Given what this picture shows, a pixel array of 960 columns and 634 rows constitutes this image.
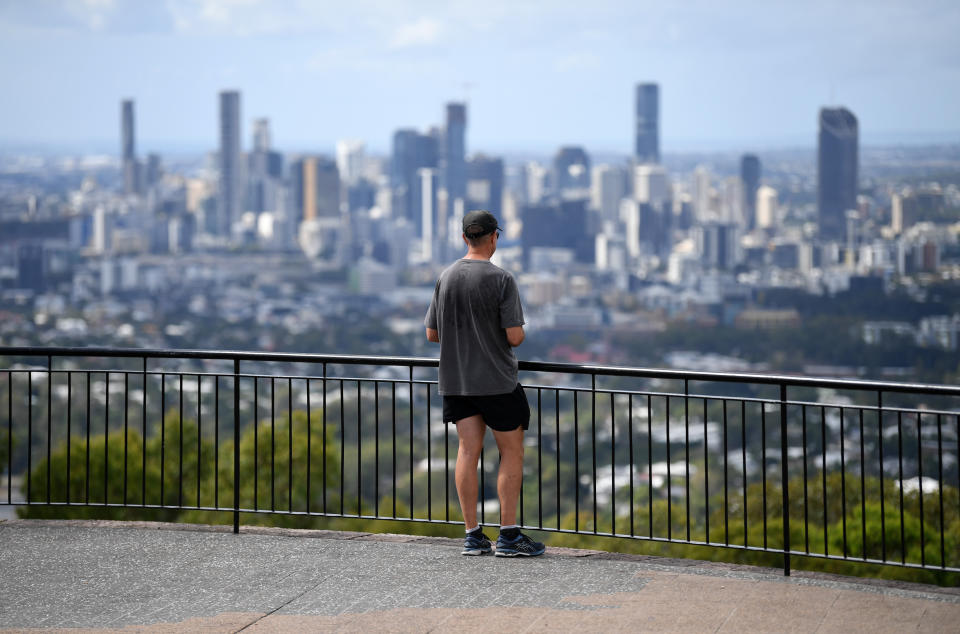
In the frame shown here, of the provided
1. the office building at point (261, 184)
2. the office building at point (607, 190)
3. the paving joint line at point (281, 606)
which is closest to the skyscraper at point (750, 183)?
the office building at point (607, 190)

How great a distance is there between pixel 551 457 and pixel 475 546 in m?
62.8

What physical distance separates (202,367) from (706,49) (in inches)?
4593

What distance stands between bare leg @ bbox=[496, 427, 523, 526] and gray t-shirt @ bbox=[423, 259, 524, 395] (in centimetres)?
33

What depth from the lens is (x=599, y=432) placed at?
285 feet

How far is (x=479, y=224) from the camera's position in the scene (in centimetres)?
665

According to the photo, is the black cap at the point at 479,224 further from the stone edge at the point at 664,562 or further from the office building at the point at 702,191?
the office building at the point at 702,191

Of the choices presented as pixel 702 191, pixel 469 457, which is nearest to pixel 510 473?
pixel 469 457

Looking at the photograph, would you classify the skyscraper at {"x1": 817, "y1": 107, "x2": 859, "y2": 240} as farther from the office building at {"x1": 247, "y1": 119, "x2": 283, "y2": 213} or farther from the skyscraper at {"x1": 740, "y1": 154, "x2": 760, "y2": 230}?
the office building at {"x1": 247, "y1": 119, "x2": 283, "y2": 213}

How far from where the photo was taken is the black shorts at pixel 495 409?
22.3 ft

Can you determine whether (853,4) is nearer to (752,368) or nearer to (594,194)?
(594,194)

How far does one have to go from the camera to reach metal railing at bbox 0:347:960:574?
7.03m

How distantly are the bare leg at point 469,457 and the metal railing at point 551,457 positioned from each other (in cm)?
17

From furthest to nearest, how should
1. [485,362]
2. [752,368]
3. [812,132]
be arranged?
[812,132]
[752,368]
[485,362]

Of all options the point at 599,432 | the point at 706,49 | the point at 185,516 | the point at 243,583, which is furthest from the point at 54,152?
the point at 243,583
